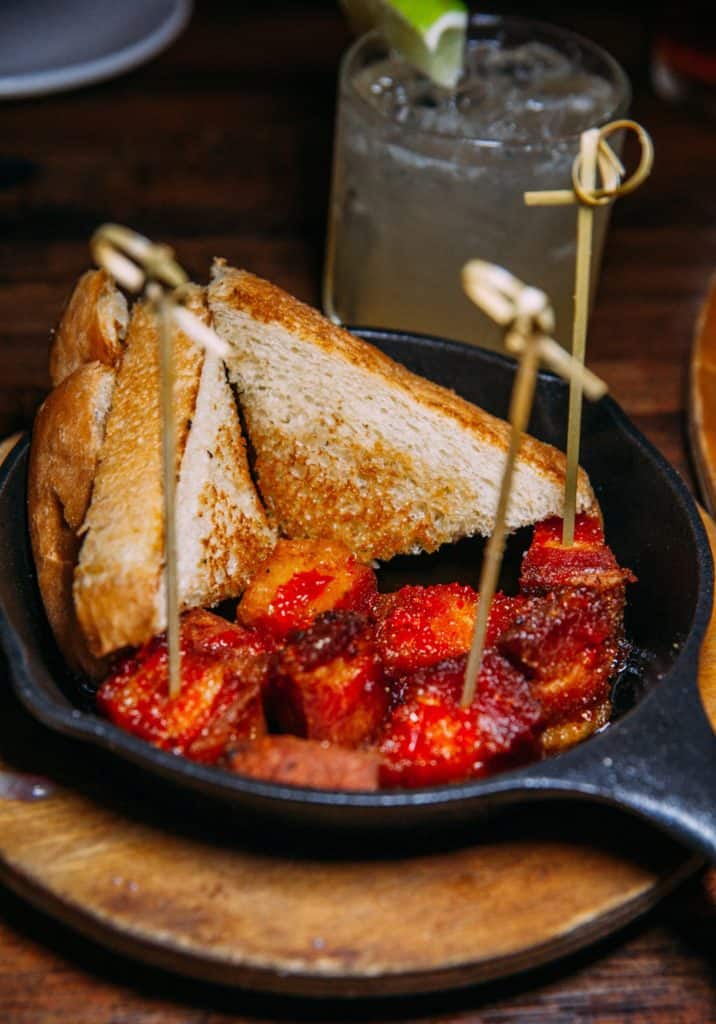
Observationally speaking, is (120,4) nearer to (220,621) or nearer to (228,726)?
(220,621)

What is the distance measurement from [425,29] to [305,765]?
155 centimetres

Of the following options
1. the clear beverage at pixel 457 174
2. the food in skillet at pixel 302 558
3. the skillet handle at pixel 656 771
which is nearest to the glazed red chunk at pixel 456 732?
the food in skillet at pixel 302 558

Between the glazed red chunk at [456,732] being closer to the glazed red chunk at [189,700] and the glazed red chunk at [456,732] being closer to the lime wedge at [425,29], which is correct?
the glazed red chunk at [189,700]

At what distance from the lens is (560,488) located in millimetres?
1842

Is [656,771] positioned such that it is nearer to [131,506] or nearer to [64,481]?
[131,506]

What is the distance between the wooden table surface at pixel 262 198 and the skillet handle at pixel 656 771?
31 centimetres

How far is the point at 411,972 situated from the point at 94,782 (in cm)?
50

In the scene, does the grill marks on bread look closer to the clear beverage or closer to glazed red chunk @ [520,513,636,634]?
glazed red chunk @ [520,513,636,634]

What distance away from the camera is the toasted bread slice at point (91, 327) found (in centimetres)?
190

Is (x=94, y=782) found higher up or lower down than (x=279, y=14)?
lower down

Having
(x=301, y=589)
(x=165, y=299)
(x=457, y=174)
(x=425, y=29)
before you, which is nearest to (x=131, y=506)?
(x=301, y=589)

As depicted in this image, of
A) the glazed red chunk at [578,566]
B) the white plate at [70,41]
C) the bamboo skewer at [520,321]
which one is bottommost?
the glazed red chunk at [578,566]

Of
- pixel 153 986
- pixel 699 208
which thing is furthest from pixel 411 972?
pixel 699 208

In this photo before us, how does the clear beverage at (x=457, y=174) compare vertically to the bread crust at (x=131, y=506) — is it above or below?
above
